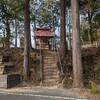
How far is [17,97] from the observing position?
40.3ft

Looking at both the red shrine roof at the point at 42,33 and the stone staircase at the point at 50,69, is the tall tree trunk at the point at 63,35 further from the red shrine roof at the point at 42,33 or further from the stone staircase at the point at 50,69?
the red shrine roof at the point at 42,33

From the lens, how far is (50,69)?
18719mm

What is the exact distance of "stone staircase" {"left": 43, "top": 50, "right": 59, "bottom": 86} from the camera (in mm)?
17484

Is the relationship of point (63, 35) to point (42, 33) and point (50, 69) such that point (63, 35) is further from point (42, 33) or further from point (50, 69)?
point (50, 69)

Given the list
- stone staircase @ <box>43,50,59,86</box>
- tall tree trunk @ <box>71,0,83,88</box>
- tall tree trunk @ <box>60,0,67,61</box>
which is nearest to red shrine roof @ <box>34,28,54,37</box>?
tall tree trunk @ <box>60,0,67,61</box>

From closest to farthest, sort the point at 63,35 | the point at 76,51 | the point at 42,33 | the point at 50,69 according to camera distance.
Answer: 1. the point at 76,51
2. the point at 50,69
3. the point at 42,33
4. the point at 63,35

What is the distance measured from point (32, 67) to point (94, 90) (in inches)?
251

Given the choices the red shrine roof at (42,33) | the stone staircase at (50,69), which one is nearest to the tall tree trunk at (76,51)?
the stone staircase at (50,69)

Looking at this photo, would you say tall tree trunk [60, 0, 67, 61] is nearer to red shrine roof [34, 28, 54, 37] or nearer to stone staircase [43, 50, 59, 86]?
stone staircase [43, 50, 59, 86]

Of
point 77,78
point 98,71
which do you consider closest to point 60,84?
point 77,78

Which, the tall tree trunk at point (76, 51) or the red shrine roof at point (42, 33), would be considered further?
the red shrine roof at point (42, 33)

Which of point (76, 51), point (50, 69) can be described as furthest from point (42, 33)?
point (76, 51)

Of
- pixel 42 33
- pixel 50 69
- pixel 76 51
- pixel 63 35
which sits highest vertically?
pixel 42 33

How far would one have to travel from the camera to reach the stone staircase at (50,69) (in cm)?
1748
